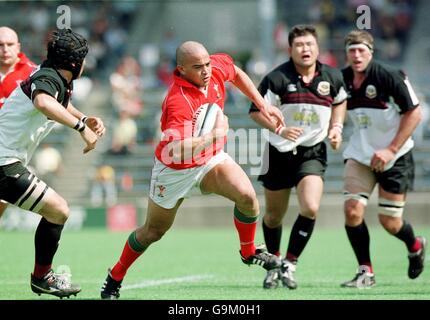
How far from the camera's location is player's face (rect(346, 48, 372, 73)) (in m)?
9.43

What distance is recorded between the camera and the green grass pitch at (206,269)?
8375 mm

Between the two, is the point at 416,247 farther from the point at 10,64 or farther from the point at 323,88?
the point at 10,64

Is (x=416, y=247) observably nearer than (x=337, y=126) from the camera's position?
No

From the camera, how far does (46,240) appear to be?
25.5ft

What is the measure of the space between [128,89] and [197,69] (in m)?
15.6

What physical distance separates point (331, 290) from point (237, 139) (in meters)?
11.3

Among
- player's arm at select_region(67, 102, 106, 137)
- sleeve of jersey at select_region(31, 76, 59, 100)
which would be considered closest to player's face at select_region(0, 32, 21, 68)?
sleeve of jersey at select_region(31, 76, 59, 100)

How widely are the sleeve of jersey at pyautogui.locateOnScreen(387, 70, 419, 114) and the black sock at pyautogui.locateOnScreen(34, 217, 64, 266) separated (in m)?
3.68

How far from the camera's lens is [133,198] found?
69.1 feet

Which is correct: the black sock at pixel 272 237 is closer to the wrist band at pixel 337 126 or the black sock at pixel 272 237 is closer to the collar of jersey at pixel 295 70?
the wrist band at pixel 337 126

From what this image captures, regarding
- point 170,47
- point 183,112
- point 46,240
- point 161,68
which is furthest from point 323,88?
point 170,47

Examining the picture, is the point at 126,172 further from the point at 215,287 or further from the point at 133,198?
the point at 215,287

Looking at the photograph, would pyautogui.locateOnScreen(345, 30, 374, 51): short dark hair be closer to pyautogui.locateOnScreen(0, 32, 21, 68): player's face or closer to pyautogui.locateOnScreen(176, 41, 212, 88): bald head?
pyautogui.locateOnScreen(176, 41, 212, 88): bald head

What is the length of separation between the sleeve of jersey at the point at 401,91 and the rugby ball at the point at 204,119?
8.12ft
